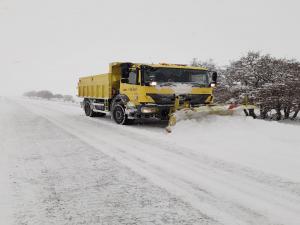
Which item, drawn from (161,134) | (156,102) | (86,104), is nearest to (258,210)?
(161,134)

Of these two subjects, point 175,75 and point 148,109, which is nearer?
point 148,109

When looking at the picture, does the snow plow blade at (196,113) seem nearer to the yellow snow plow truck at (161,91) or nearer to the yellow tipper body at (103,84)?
the yellow snow plow truck at (161,91)

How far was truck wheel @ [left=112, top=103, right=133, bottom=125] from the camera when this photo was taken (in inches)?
513

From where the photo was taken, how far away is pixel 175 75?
12.2 m

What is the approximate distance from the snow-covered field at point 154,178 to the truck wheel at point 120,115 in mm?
3267

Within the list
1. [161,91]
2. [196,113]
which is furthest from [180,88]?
[196,113]

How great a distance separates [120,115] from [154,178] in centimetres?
818

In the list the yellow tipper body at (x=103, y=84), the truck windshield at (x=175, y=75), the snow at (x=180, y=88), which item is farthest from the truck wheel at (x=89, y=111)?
the snow at (x=180, y=88)

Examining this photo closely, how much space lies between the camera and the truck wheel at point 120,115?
13.0 meters

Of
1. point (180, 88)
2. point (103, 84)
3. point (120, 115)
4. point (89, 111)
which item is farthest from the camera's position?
point (89, 111)

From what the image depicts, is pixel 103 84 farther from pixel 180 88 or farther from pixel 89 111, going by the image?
pixel 180 88

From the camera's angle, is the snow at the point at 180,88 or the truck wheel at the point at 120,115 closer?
the snow at the point at 180,88

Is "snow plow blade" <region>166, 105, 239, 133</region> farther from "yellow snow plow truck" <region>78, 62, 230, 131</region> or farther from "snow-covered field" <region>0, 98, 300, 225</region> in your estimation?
"snow-covered field" <region>0, 98, 300, 225</region>

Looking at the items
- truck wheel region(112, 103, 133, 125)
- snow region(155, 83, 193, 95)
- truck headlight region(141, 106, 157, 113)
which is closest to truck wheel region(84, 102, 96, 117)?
truck wheel region(112, 103, 133, 125)
